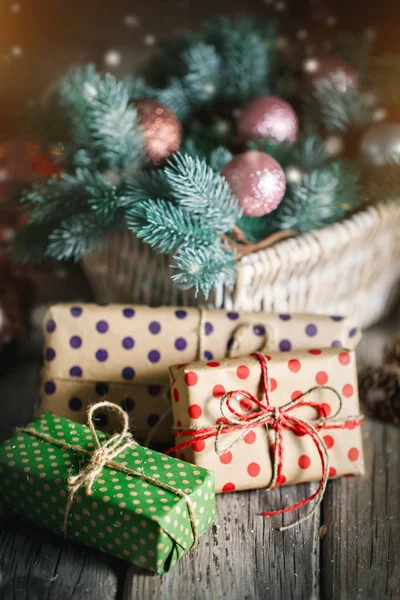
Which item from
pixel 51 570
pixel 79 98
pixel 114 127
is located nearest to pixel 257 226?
pixel 114 127

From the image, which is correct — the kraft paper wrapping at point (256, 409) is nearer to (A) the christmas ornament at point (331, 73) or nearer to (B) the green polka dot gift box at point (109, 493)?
(B) the green polka dot gift box at point (109, 493)

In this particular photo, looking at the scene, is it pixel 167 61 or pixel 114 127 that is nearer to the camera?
pixel 114 127

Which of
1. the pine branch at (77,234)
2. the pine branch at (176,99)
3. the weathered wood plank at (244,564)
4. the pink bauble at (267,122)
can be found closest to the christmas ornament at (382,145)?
the pink bauble at (267,122)

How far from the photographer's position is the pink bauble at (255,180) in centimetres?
106

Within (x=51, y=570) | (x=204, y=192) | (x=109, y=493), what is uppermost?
(x=204, y=192)

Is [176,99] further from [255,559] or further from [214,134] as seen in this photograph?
[255,559]

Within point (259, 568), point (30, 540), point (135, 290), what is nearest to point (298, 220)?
point (135, 290)

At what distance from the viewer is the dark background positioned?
5.04ft

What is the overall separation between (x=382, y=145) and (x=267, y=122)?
10.7 inches

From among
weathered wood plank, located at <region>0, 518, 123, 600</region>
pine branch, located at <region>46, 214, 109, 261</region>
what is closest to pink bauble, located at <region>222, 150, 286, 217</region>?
pine branch, located at <region>46, 214, 109, 261</region>

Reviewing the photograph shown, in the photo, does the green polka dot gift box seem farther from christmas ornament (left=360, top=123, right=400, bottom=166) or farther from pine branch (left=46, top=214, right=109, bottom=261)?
christmas ornament (left=360, top=123, right=400, bottom=166)

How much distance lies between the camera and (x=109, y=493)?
838 mm

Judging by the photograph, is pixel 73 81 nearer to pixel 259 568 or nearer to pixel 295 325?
pixel 295 325

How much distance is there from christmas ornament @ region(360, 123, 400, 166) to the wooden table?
0.68 metres
